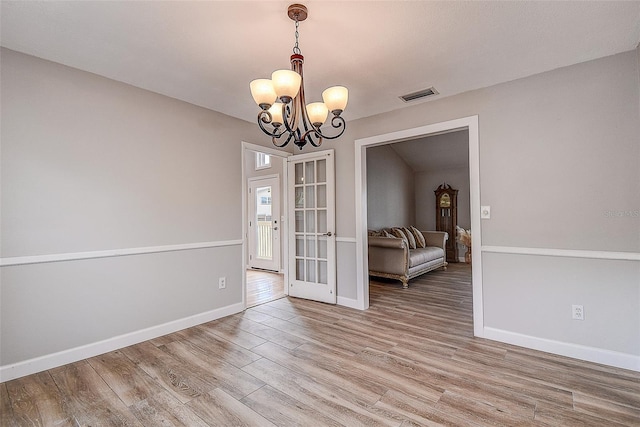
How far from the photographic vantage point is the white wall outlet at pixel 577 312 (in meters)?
2.41

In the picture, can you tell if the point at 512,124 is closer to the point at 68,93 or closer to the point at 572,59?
the point at 572,59

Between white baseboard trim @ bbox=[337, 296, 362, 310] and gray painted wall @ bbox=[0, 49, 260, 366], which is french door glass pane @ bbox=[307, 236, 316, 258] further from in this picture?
gray painted wall @ bbox=[0, 49, 260, 366]

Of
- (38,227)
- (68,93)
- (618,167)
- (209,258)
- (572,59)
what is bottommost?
(209,258)

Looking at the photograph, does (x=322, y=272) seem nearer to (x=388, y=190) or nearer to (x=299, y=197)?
(x=299, y=197)

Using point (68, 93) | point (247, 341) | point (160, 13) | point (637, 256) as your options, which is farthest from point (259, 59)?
point (637, 256)

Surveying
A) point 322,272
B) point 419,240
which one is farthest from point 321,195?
point 419,240

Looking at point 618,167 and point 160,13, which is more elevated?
point 160,13

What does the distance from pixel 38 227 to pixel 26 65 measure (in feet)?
4.08

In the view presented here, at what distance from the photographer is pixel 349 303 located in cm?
381

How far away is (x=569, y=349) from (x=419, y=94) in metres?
2.65

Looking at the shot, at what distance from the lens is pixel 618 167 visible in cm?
229

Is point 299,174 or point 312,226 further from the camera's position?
point 299,174

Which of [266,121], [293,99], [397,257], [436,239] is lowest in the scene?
[397,257]

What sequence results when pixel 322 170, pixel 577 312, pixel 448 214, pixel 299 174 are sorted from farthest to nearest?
pixel 448 214
pixel 299 174
pixel 322 170
pixel 577 312
